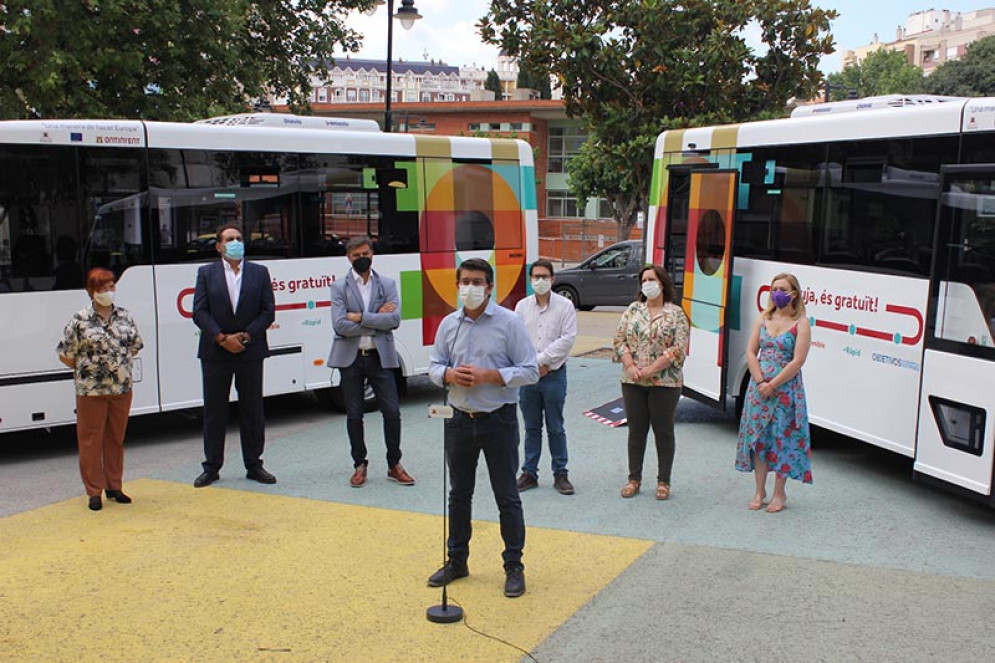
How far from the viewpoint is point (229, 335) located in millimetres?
7508

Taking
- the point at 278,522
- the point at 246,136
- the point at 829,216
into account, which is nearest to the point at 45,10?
the point at 246,136

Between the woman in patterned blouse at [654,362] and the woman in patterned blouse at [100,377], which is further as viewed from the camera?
the woman in patterned blouse at [654,362]

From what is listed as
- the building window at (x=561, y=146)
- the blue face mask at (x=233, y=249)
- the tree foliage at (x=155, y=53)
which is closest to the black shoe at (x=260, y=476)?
the blue face mask at (x=233, y=249)

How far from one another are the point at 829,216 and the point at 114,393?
5944mm

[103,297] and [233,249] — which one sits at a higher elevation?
[233,249]

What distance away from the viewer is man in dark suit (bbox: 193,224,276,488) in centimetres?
749

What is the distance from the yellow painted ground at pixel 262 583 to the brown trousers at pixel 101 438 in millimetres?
202

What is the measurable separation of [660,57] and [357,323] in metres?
10.0

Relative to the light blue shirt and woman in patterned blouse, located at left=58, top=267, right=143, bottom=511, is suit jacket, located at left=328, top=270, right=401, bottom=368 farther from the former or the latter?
the light blue shirt

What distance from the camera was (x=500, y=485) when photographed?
5.42m

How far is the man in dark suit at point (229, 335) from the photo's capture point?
24.6 feet

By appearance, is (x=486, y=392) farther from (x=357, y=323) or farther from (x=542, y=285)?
(x=357, y=323)

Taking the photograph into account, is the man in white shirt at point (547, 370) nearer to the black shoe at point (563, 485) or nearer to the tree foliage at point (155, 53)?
the black shoe at point (563, 485)

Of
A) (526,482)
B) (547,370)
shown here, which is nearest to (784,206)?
(547,370)
